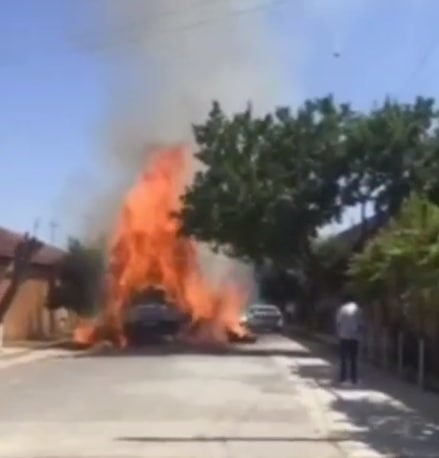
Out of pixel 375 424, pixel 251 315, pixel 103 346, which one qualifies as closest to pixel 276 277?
pixel 251 315

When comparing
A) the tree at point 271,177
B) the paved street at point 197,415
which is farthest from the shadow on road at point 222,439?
the tree at point 271,177

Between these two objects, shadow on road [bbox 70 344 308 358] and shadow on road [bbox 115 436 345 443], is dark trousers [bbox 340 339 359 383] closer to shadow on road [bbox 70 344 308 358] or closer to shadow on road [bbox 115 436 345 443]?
shadow on road [bbox 115 436 345 443]

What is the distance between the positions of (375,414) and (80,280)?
3491 cm

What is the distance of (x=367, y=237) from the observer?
44.2m

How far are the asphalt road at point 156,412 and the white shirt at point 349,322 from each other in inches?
53.4

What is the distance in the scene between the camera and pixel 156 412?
819 inches

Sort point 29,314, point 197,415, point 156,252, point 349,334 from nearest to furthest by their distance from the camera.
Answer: point 197,415
point 349,334
point 156,252
point 29,314

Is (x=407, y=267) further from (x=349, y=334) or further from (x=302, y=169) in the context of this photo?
(x=302, y=169)

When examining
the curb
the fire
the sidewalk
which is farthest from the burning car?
the sidewalk

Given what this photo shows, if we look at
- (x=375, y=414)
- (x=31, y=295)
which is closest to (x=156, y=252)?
(x=31, y=295)

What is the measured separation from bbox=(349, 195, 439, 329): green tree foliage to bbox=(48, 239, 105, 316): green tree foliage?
1953 cm

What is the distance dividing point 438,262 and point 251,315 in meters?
42.8

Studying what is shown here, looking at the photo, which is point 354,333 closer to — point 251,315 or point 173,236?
point 173,236

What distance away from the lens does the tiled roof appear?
48.8 m
